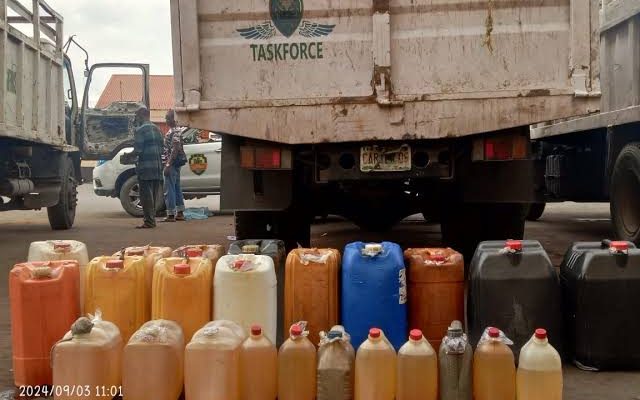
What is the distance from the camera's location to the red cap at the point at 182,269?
3545 mm

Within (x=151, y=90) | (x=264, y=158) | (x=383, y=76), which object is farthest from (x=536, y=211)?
(x=151, y=90)

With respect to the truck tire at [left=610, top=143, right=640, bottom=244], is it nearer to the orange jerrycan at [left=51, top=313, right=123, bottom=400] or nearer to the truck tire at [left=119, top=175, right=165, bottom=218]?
the orange jerrycan at [left=51, top=313, right=123, bottom=400]

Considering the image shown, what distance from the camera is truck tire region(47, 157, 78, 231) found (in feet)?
36.9

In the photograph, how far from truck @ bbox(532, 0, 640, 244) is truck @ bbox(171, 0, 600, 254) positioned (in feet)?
6.55

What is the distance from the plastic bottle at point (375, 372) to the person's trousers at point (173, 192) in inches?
355

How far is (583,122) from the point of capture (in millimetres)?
7930

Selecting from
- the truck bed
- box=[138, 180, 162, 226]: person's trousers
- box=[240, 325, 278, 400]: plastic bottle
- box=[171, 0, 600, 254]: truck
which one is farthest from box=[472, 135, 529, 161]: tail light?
box=[138, 180, 162, 226]: person's trousers

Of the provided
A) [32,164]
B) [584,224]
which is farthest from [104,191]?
[584,224]

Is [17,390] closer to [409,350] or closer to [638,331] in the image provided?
[409,350]

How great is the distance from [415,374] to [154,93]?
4986cm

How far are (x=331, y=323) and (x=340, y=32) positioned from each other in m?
2.07

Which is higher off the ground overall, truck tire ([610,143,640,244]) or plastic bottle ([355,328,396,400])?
truck tire ([610,143,640,244])

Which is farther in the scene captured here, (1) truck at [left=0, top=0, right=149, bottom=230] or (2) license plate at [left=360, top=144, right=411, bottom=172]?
(1) truck at [left=0, top=0, right=149, bottom=230]

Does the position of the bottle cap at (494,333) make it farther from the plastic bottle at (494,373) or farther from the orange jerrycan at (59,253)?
the orange jerrycan at (59,253)
